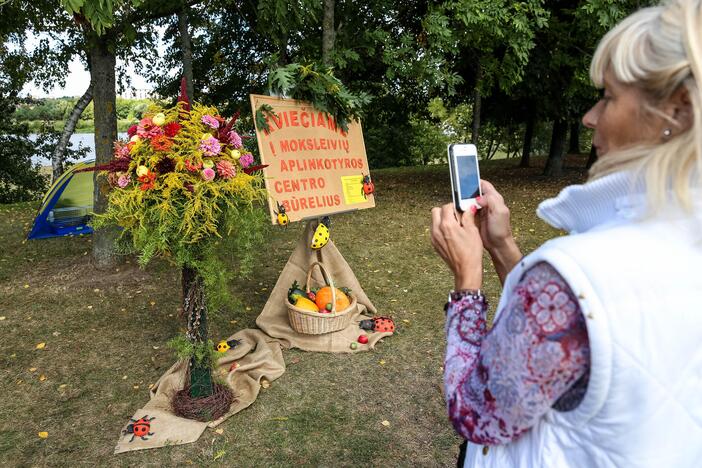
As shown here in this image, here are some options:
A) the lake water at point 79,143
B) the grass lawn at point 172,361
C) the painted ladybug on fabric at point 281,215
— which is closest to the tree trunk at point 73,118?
the grass lawn at point 172,361

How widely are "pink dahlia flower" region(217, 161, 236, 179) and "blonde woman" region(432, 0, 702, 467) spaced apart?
2.16 m

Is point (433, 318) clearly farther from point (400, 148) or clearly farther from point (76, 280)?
point (400, 148)

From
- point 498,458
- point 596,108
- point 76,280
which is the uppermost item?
point 596,108

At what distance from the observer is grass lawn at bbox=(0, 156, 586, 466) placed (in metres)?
2.99

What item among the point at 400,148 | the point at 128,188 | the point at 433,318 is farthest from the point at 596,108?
the point at 400,148

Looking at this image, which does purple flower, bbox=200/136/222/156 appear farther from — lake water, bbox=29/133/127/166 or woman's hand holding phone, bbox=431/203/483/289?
lake water, bbox=29/133/127/166

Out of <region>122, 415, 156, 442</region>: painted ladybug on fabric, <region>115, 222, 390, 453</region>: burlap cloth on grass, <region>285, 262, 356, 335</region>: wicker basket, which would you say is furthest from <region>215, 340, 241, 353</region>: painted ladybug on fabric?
<region>122, 415, 156, 442</region>: painted ladybug on fabric

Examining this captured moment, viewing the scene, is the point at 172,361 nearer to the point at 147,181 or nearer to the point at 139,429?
the point at 139,429

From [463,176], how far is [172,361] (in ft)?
10.9

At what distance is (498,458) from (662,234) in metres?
0.56

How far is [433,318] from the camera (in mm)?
4789

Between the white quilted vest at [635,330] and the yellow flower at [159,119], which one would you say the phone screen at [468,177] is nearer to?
the white quilted vest at [635,330]

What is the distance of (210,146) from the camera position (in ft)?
9.06

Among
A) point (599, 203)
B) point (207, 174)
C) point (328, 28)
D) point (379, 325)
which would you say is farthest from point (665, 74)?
point (328, 28)
